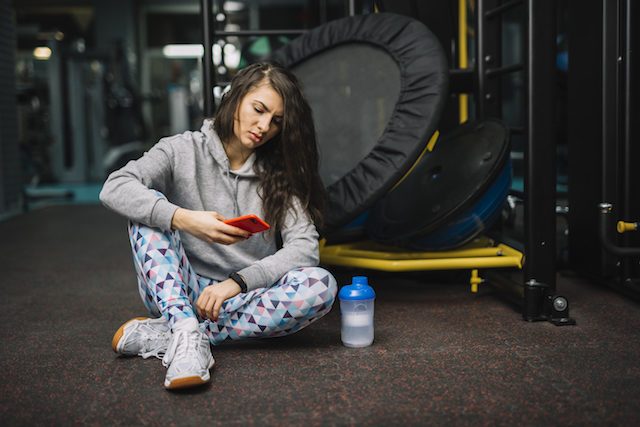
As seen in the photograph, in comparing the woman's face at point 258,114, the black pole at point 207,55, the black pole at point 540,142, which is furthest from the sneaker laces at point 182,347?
the black pole at point 207,55

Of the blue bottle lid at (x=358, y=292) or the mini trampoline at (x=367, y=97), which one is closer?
the blue bottle lid at (x=358, y=292)

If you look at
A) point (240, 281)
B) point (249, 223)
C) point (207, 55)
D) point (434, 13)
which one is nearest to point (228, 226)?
point (249, 223)

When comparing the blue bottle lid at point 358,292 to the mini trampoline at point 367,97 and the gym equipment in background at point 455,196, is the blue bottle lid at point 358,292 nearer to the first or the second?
the mini trampoline at point 367,97

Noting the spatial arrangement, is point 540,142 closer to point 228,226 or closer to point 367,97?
point 367,97

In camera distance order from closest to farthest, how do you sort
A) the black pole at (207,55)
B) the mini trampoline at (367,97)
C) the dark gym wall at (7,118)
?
the mini trampoline at (367,97) → the black pole at (207,55) → the dark gym wall at (7,118)

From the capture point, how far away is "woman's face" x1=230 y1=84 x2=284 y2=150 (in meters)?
1.59

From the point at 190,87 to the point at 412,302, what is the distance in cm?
780

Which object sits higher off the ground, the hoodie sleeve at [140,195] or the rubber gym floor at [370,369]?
the hoodie sleeve at [140,195]

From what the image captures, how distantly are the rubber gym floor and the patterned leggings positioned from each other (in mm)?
90

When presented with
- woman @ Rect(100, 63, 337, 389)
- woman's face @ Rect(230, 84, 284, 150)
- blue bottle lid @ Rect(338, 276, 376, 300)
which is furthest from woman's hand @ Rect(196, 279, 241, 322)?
woman's face @ Rect(230, 84, 284, 150)

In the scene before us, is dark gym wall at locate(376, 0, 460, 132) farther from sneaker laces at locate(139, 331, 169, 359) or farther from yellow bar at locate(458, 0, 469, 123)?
sneaker laces at locate(139, 331, 169, 359)

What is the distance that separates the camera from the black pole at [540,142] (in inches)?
70.3

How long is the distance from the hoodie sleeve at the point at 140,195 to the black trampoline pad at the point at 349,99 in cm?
77

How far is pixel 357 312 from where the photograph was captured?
1627 millimetres
